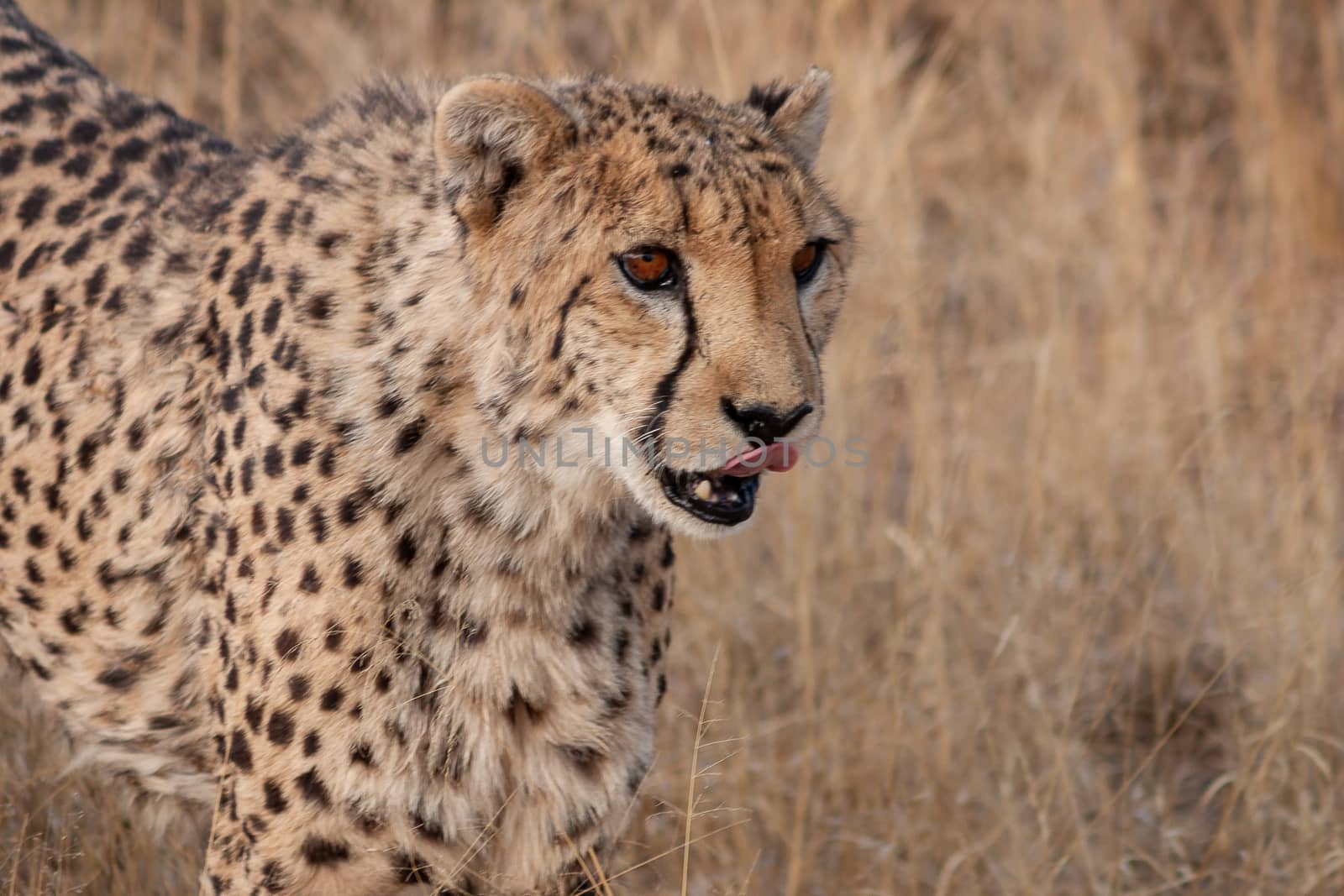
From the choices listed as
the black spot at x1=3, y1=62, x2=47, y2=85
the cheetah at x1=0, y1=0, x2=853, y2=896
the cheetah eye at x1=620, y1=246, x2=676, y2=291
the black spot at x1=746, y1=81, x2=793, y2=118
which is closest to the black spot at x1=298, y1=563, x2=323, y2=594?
the cheetah at x1=0, y1=0, x2=853, y2=896

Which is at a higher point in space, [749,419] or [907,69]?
[907,69]

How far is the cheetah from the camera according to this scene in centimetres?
218

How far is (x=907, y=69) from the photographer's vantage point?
6605 millimetres

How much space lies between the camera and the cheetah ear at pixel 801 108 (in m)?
2.54

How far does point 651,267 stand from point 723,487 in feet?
1.09

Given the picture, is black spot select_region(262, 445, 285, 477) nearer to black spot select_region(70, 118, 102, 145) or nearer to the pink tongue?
the pink tongue

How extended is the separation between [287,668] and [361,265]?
0.60 meters

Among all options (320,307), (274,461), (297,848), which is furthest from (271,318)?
(297,848)

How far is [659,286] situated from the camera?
7.13 ft

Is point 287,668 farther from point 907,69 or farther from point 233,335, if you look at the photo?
point 907,69

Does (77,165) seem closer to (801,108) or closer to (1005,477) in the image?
(801,108)

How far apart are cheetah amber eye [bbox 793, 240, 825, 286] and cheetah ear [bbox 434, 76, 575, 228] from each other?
0.36m

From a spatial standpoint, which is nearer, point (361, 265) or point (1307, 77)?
point (361, 265)

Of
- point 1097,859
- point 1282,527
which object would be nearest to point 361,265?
point 1097,859
